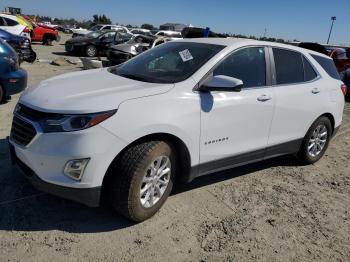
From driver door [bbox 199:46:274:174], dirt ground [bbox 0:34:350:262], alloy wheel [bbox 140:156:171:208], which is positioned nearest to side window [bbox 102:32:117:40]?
dirt ground [bbox 0:34:350:262]

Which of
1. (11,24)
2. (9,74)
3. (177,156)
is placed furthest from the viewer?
(11,24)

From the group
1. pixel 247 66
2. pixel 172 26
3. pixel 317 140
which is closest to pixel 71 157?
pixel 247 66

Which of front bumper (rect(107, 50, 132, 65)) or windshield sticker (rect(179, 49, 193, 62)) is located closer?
windshield sticker (rect(179, 49, 193, 62))

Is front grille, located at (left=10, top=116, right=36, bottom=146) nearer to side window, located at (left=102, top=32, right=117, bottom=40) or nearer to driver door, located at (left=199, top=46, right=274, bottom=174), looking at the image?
driver door, located at (left=199, top=46, right=274, bottom=174)

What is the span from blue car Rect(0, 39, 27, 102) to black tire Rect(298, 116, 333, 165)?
16.5ft

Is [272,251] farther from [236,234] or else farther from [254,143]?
[254,143]

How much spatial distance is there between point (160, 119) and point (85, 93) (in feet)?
2.30

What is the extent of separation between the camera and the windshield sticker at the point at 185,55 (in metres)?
4.17

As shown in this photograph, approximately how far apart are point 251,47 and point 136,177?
2131mm

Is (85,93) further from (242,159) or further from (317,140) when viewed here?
(317,140)

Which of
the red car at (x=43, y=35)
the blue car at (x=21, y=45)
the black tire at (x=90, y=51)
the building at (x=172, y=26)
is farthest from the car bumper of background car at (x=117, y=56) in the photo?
the building at (x=172, y=26)

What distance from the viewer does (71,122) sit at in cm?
313

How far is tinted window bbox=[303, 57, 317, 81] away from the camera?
5.19 m

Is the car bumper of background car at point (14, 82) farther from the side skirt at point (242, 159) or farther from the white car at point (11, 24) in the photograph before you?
the white car at point (11, 24)
